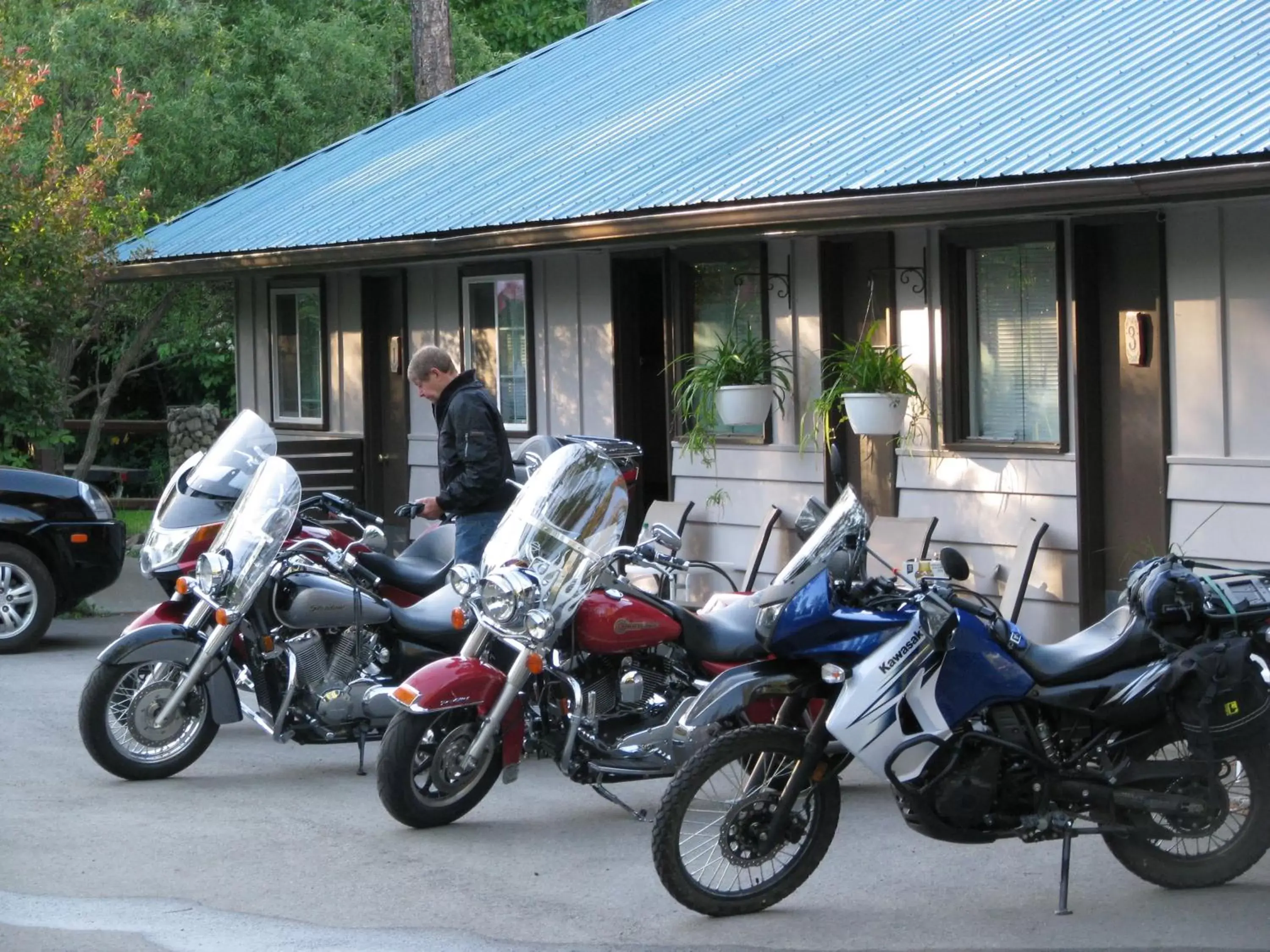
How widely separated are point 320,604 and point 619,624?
5.39 ft

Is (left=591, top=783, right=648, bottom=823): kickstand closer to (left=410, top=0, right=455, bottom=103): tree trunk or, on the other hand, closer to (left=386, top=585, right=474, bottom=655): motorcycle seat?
(left=386, top=585, right=474, bottom=655): motorcycle seat

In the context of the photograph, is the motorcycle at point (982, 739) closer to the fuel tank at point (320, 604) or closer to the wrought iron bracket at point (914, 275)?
the fuel tank at point (320, 604)

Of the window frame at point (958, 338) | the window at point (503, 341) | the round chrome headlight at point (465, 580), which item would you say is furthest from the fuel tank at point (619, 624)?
the window at point (503, 341)

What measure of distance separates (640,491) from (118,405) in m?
18.8

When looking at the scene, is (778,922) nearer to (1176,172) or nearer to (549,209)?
(1176,172)

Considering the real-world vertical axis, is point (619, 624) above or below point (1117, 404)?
below

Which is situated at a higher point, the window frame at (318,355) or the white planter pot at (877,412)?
the window frame at (318,355)

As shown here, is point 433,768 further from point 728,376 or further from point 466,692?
point 728,376

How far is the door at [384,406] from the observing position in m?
14.7

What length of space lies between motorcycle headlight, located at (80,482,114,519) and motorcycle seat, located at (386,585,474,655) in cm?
467

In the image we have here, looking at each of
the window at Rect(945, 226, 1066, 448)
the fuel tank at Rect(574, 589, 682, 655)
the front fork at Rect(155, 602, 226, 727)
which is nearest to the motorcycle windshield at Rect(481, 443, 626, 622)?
the fuel tank at Rect(574, 589, 682, 655)

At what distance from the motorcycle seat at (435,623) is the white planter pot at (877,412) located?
3166 mm

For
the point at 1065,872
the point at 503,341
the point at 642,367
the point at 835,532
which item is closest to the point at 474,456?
the point at 835,532

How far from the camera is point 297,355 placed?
15.9 metres
